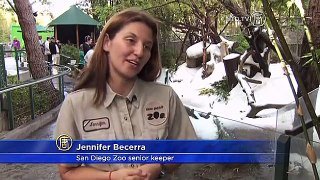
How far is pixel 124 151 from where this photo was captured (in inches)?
58.3

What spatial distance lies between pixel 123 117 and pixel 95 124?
0.11 metres

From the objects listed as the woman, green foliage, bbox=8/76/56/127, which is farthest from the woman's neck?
green foliage, bbox=8/76/56/127

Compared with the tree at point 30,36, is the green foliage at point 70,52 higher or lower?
lower

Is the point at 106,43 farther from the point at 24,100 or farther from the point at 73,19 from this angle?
the point at 73,19

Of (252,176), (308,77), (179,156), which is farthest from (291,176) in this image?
(252,176)

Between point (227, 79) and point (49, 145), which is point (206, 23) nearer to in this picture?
point (227, 79)

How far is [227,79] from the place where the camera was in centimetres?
1080

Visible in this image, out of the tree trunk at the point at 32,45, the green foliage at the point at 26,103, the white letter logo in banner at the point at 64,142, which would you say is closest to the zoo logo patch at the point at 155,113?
the white letter logo in banner at the point at 64,142

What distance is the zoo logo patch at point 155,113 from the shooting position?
156 centimetres

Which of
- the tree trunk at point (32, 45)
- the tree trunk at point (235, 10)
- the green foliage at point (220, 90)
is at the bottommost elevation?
the green foliage at point (220, 90)

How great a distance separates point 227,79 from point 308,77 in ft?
21.8

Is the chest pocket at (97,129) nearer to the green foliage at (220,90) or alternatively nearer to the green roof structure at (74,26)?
the green foliage at (220,90)

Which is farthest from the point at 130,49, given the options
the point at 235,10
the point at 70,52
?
the point at 70,52

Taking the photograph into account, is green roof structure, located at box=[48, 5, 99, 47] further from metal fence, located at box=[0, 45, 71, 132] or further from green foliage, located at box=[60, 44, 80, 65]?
metal fence, located at box=[0, 45, 71, 132]
